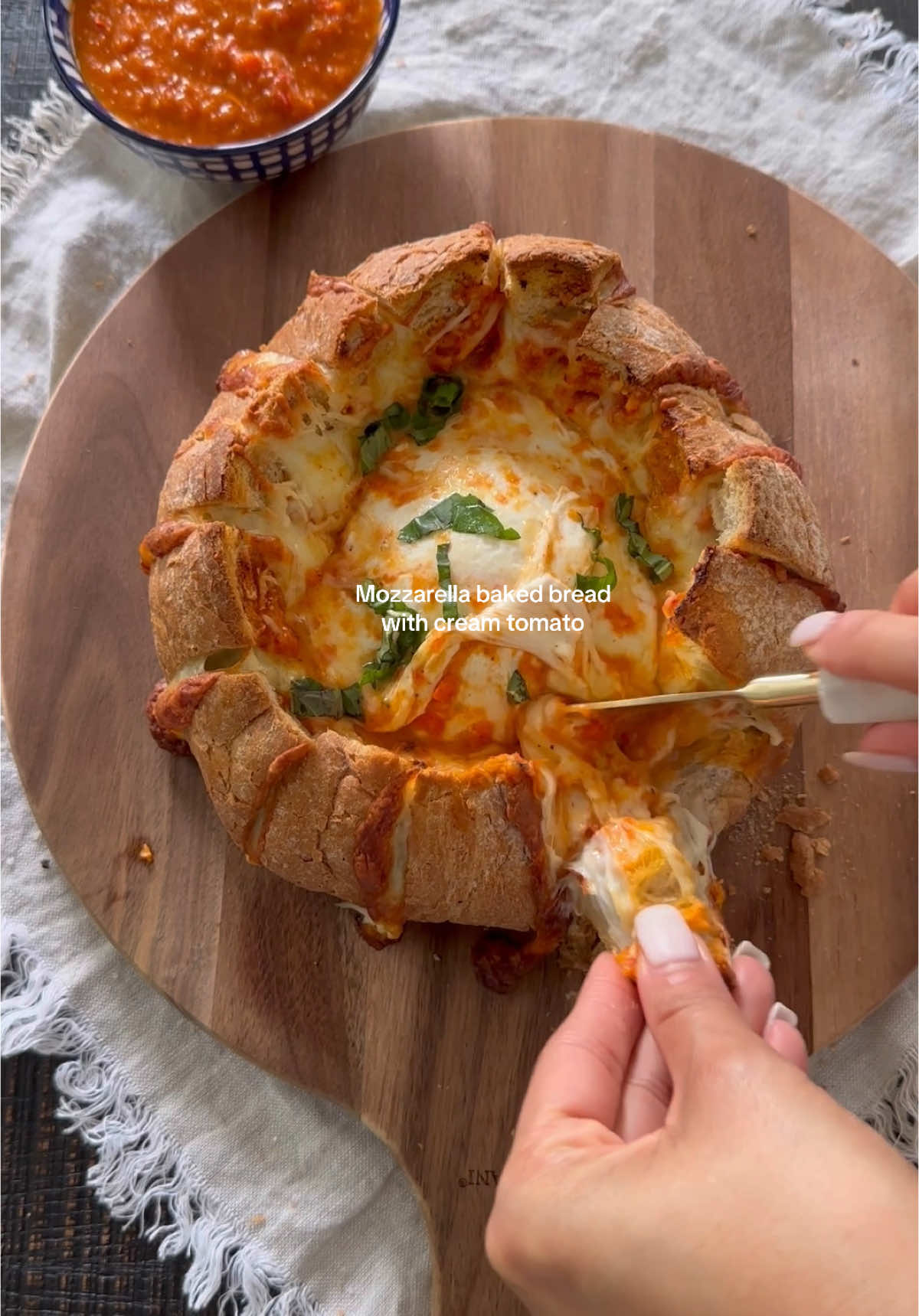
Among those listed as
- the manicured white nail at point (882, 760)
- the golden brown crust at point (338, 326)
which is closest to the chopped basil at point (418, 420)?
the golden brown crust at point (338, 326)

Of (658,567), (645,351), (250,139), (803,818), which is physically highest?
(250,139)

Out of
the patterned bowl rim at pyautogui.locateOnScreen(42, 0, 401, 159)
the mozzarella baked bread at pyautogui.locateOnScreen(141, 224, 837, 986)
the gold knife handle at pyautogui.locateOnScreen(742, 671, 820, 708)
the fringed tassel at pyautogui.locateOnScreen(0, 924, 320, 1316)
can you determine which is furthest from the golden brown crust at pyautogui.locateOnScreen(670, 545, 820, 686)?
the fringed tassel at pyautogui.locateOnScreen(0, 924, 320, 1316)

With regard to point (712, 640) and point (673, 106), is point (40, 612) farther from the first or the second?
point (673, 106)

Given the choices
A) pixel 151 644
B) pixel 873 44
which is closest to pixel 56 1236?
pixel 151 644

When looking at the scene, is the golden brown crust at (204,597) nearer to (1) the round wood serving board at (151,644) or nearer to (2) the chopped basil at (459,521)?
(2) the chopped basil at (459,521)

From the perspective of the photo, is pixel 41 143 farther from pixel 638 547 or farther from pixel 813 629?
pixel 813 629

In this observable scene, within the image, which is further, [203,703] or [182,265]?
[182,265]

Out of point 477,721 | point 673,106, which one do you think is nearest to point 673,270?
point 673,106
